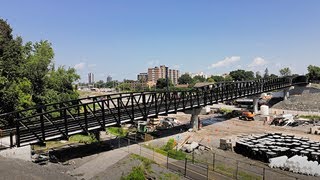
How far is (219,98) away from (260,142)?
18033 mm

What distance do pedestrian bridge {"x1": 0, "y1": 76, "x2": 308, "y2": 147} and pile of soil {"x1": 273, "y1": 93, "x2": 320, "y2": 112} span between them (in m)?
4.81

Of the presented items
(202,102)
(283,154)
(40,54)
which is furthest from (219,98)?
(40,54)

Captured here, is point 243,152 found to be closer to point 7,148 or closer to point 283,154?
point 283,154

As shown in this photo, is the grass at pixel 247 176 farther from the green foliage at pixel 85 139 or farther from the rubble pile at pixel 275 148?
the green foliage at pixel 85 139

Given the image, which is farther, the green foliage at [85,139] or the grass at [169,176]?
the green foliage at [85,139]

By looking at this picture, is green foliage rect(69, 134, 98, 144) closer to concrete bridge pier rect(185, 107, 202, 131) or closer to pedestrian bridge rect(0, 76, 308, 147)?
pedestrian bridge rect(0, 76, 308, 147)

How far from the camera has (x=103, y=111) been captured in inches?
1160

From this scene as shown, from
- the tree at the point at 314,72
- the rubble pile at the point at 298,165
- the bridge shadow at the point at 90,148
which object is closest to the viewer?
the rubble pile at the point at 298,165

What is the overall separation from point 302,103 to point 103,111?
61078 mm

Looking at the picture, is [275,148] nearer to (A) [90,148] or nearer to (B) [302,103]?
(A) [90,148]

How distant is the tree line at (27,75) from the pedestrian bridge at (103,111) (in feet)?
5.87

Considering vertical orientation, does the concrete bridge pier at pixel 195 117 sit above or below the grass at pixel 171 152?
above

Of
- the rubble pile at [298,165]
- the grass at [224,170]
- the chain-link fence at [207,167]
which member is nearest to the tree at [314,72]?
the rubble pile at [298,165]

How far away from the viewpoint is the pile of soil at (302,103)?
70438 mm
